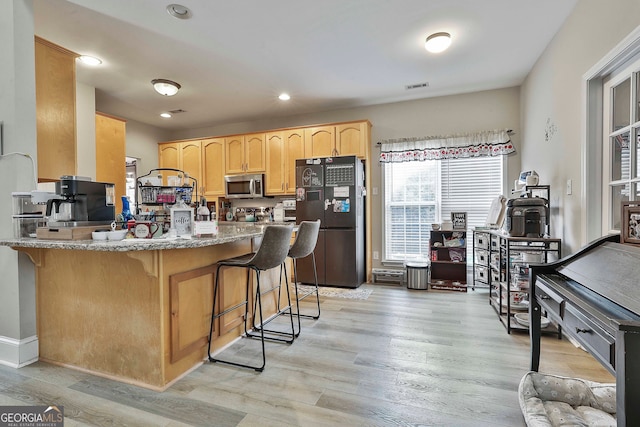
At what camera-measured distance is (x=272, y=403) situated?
1693 millimetres

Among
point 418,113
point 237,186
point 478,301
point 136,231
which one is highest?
point 418,113

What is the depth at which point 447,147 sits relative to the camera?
168 inches

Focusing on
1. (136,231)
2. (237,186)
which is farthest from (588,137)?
(237,186)

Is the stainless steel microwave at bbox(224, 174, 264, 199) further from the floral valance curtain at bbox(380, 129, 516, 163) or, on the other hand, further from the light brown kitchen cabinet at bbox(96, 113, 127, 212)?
the floral valance curtain at bbox(380, 129, 516, 163)

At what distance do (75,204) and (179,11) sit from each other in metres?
1.73

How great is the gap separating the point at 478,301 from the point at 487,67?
9.03ft

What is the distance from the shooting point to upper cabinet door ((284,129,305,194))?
4.73m

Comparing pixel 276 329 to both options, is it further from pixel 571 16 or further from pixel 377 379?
pixel 571 16

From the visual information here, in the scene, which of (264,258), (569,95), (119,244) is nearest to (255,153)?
(264,258)

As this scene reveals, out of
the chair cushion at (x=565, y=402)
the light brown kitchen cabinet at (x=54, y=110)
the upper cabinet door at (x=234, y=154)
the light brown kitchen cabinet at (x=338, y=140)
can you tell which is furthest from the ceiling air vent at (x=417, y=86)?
the light brown kitchen cabinet at (x=54, y=110)

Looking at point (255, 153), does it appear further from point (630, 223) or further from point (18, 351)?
point (630, 223)

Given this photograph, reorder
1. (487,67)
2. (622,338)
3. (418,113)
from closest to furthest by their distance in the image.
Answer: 1. (622,338)
2. (487,67)
3. (418,113)

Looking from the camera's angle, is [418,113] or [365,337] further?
[418,113]

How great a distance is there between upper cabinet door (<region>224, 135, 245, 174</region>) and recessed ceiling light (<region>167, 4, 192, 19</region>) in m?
2.63
